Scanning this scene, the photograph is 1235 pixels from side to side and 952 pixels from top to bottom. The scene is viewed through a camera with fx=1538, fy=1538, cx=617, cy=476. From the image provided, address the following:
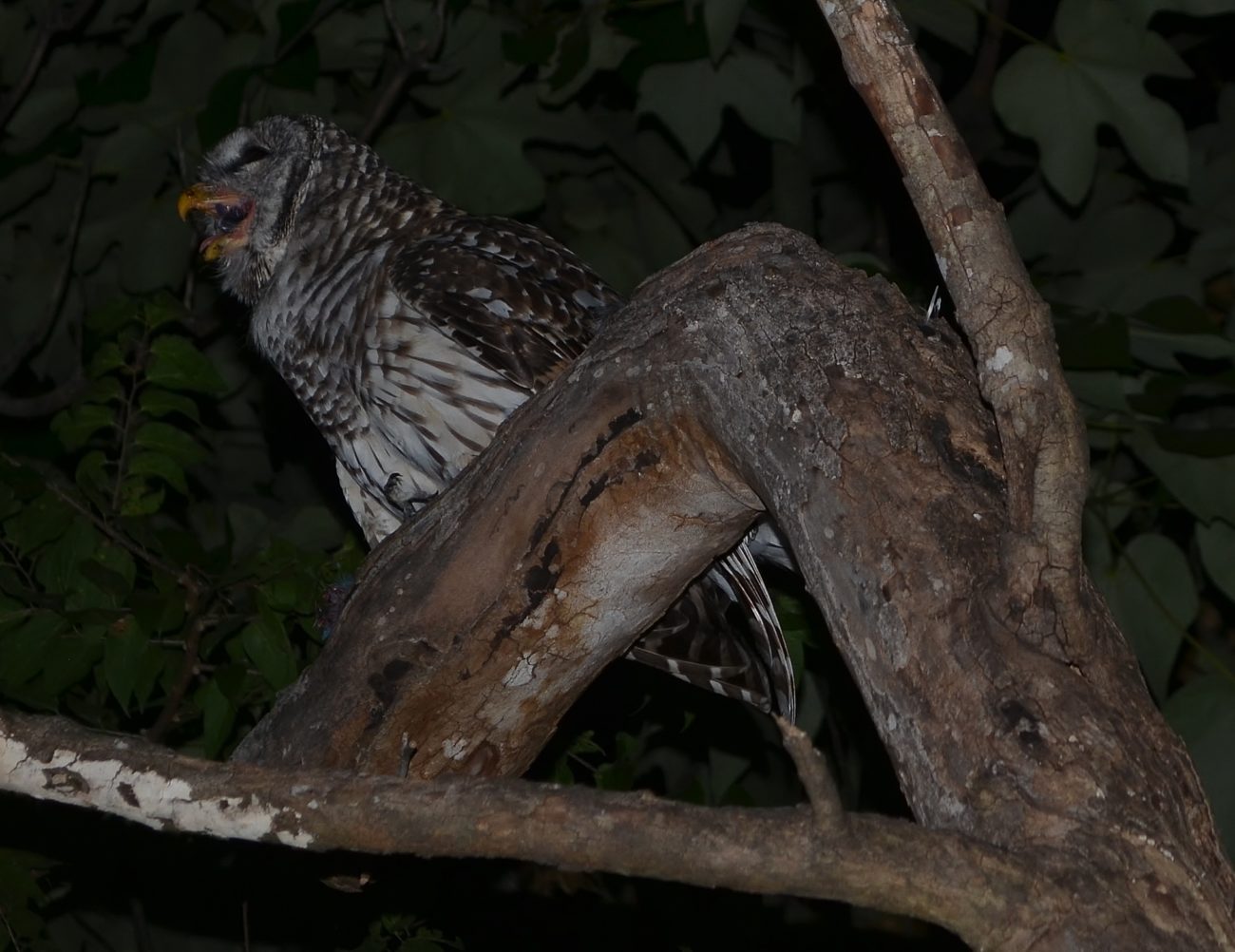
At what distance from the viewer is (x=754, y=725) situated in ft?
12.3

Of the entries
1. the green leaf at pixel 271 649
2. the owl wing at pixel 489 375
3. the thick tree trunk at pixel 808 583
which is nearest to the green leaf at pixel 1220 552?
the owl wing at pixel 489 375

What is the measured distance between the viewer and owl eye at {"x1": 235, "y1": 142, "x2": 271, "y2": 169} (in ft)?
11.7

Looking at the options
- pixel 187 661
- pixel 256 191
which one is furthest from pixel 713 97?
pixel 187 661

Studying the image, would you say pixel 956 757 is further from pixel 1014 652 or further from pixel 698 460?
pixel 698 460

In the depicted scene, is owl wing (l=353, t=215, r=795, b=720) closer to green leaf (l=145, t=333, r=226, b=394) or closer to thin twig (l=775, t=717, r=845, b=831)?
green leaf (l=145, t=333, r=226, b=394)

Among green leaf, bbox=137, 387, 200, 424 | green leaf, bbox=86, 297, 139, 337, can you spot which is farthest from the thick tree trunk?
green leaf, bbox=86, 297, 139, 337

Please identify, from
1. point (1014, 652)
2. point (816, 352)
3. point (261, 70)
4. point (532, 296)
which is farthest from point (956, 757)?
point (261, 70)

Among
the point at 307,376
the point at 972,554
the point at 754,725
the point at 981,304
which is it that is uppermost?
the point at 981,304

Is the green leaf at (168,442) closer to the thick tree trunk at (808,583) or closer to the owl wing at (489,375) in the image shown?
the owl wing at (489,375)

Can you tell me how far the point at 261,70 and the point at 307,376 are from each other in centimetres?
90

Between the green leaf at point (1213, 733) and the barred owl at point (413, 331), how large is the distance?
3.38 feet

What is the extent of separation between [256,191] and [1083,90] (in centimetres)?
185

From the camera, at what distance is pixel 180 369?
3049 millimetres

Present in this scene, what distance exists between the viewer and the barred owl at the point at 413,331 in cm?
292
